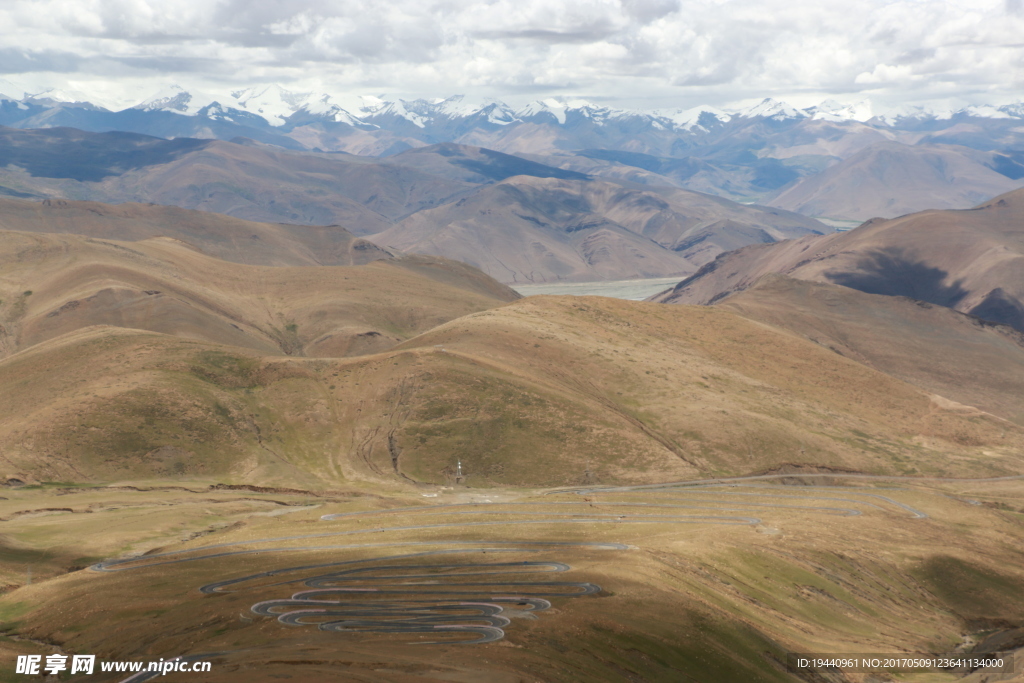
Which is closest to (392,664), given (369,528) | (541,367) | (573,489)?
(369,528)

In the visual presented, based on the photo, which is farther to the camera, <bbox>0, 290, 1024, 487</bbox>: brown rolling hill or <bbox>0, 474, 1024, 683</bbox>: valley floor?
<bbox>0, 290, 1024, 487</bbox>: brown rolling hill

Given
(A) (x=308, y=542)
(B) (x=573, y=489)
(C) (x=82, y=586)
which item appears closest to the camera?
(C) (x=82, y=586)

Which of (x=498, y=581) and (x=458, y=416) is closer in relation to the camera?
(x=498, y=581)

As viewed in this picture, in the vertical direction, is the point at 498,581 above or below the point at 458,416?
above

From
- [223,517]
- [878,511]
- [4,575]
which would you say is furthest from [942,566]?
[4,575]

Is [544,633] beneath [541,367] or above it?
above

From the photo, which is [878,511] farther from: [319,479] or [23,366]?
[23,366]

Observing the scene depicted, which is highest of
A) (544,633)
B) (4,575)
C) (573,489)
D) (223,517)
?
(544,633)

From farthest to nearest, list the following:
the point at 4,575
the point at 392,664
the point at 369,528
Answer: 1. the point at 369,528
2. the point at 4,575
3. the point at 392,664

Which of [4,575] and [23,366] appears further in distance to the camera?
[23,366]

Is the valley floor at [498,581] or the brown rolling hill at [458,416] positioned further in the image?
the brown rolling hill at [458,416]
